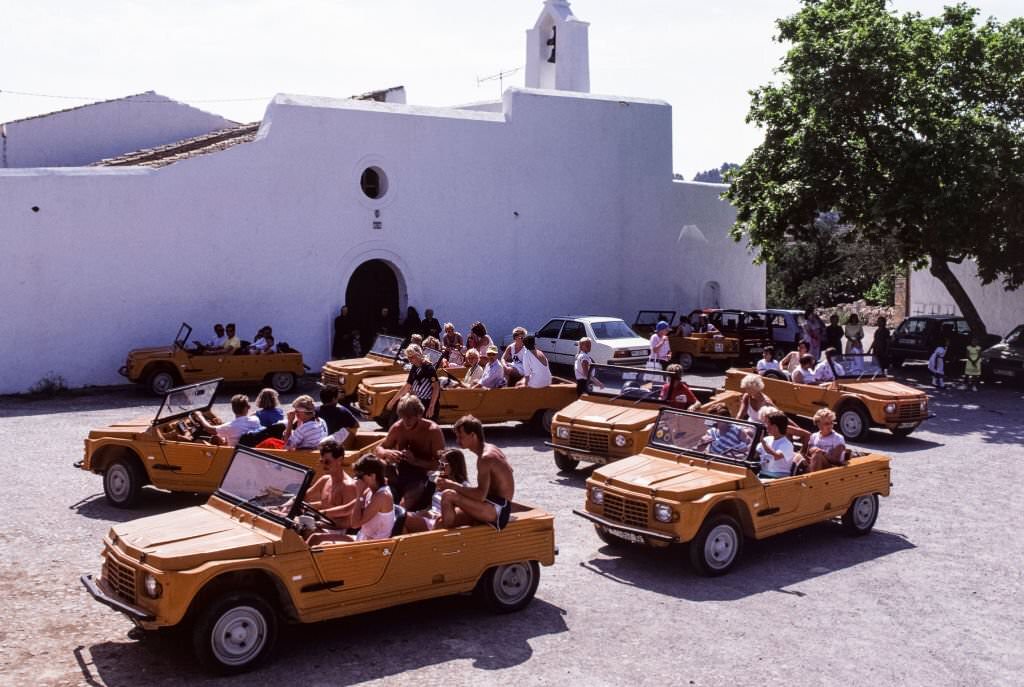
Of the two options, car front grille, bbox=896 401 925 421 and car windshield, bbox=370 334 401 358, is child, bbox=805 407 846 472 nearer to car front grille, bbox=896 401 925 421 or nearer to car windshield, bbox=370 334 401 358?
car front grille, bbox=896 401 925 421

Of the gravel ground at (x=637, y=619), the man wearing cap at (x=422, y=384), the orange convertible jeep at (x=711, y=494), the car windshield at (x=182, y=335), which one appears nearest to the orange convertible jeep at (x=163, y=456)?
the gravel ground at (x=637, y=619)

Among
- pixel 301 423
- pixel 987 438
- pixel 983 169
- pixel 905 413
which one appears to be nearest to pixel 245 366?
pixel 301 423

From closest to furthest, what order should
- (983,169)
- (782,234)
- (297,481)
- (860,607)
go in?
(297,481)
(860,607)
(983,169)
(782,234)

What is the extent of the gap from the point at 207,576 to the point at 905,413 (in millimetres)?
12364

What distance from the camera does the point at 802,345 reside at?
17.7 meters

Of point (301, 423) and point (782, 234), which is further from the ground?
point (782, 234)

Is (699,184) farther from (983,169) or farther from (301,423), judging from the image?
(301,423)

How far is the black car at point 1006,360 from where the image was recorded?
23.2 meters

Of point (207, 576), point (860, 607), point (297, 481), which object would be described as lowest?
point (860, 607)

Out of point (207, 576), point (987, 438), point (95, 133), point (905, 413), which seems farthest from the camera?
point (95, 133)

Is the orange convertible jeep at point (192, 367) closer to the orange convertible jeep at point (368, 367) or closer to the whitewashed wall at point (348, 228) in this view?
the whitewashed wall at point (348, 228)

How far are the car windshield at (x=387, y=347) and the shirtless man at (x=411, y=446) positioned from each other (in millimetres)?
8871

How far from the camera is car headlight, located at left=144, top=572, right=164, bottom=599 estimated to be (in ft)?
22.3

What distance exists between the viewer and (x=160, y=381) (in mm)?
20250
